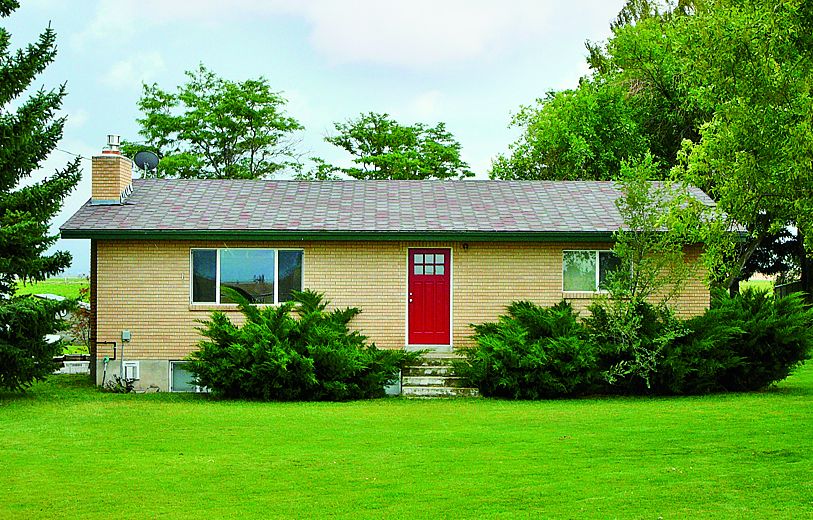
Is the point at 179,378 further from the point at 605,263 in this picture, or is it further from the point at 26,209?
the point at 605,263

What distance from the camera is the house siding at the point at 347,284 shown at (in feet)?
62.1

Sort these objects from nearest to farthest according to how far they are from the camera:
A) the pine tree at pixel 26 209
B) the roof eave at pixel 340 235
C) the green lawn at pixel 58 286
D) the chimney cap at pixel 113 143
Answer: the pine tree at pixel 26 209
the roof eave at pixel 340 235
the chimney cap at pixel 113 143
the green lawn at pixel 58 286

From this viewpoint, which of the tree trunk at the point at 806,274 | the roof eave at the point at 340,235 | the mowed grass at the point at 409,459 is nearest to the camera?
the mowed grass at the point at 409,459

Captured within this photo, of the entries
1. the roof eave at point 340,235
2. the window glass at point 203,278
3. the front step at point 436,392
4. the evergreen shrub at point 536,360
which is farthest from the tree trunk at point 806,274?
the window glass at point 203,278

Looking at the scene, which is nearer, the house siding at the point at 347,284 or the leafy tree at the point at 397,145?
the house siding at the point at 347,284

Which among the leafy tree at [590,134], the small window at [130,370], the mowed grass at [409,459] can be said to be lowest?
the mowed grass at [409,459]

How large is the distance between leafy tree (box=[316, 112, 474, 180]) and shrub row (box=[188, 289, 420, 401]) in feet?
94.5

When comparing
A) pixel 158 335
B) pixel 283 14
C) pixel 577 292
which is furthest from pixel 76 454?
pixel 283 14

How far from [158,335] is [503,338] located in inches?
259

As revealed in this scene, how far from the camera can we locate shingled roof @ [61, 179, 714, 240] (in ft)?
60.8

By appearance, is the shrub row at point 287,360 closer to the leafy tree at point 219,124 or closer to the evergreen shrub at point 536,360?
the evergreen shrub at point 536,360

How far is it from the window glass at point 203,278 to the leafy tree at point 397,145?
27.2m

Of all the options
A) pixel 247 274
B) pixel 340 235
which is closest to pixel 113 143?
pixel 247 274

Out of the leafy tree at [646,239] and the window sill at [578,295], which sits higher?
the leafy tree at [646,239]
